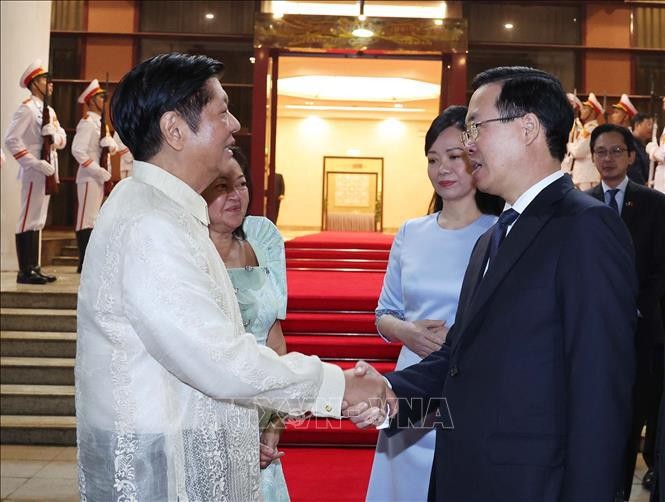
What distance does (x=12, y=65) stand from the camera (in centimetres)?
736

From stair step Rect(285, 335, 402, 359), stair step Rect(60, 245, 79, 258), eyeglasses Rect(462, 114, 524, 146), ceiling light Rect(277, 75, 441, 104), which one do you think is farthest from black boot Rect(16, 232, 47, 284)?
ceiling light Rect(277, 75, 441, 104)

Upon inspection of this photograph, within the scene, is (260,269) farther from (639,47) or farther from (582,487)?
(639,47)

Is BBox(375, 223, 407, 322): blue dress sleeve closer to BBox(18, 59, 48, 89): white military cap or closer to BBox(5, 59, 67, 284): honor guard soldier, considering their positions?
BBox(5, 59, 67, 284): honor guard soldier

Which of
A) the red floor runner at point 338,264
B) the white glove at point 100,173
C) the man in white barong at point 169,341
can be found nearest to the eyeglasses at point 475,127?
the man in white barong at point 169,341

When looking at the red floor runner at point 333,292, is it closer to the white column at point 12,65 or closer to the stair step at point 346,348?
the stair step at point 346,348

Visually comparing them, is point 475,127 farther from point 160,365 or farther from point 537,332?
point 160,365

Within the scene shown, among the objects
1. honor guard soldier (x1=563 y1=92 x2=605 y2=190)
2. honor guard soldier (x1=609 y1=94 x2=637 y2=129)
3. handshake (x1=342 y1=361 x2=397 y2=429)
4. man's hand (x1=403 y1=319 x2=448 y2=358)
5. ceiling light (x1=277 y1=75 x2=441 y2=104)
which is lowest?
handshake (x1=342 y1=361 x2=397 y2=429)

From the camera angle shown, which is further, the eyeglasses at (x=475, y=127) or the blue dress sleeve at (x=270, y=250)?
the blue dress sleeve at (x=270, y=250)

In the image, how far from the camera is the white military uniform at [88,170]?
7.49m

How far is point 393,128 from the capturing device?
15.1 m

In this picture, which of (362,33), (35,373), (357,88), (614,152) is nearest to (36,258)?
(35,373)

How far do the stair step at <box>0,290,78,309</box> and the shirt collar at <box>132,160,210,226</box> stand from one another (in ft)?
15.5

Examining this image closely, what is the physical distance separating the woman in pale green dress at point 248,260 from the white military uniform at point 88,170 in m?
5.41

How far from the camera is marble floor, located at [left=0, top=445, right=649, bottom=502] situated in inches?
148
